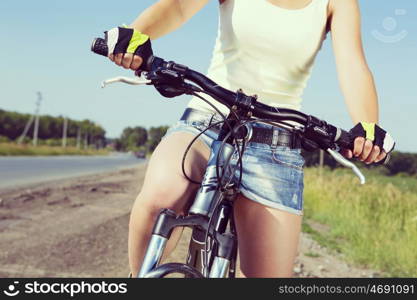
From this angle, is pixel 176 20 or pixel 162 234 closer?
pixel 162 234

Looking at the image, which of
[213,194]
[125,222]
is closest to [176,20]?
[213,194]

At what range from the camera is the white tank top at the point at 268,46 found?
2.07 metres

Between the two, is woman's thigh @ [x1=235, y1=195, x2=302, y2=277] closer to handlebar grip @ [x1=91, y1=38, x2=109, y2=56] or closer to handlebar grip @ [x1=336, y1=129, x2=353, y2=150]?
handlebar grip @ [x1=336, y1=129, x2=353, y2=150]

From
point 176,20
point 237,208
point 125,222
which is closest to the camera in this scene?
point 237,208

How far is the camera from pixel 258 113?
1.70 meters

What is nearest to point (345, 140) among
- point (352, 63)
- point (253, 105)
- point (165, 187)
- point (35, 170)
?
point (253, 105)

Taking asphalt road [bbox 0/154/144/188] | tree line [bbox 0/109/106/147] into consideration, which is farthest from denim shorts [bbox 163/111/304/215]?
tree line [bbox 0/109/106/147]

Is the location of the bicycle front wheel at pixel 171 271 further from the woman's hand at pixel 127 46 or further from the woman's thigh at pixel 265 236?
the woman's hand at pixel 127 46

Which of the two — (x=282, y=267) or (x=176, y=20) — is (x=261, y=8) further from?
(x=282, y=267)

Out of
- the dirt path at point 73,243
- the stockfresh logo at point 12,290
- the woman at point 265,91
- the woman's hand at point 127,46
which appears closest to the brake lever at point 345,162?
the woman at point 265,91

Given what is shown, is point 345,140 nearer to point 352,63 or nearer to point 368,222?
point 352,63

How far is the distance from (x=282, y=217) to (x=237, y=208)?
0.17 meters

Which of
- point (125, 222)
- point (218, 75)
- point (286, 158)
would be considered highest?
point (218, 75)

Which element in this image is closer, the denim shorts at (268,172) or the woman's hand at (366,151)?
the woman's hand at (366,151)
